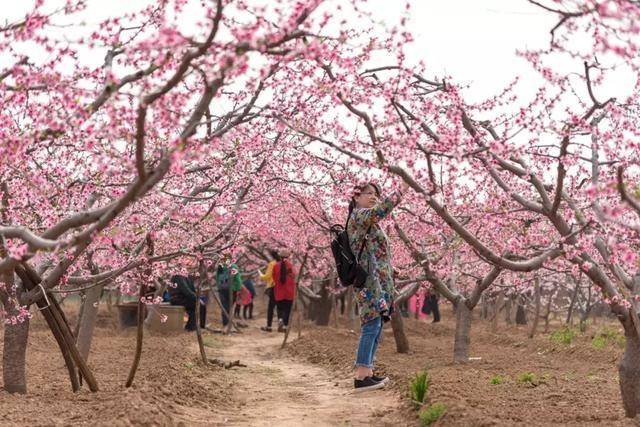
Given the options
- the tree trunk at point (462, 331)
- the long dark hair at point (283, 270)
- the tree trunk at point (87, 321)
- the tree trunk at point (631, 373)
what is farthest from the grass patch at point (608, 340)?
the tree trunk at point (87, 321)

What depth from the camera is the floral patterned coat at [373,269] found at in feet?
24.8

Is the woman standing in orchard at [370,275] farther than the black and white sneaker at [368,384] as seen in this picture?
No

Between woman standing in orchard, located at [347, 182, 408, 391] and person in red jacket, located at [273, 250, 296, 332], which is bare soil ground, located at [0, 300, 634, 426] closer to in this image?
woman standing in orchard, located at [347, 182, 408, 391]

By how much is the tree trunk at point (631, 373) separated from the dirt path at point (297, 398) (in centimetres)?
191

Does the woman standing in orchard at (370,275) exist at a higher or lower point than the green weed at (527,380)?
higher

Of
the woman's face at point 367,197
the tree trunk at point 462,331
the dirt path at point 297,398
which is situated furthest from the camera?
the tree trunk at point 462,331

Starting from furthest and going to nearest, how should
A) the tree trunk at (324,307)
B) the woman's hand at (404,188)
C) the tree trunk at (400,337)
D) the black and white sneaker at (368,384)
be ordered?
the tree trunk at (324,307)
the tree trunk at (400,337)
the black and white sneaker at (368,384)
the woman's hand at (404,188)

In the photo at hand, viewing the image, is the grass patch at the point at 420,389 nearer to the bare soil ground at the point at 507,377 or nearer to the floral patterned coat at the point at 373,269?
the bare soil ground at the point at 507,377

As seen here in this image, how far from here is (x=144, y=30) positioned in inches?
250

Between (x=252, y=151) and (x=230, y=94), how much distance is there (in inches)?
30.3

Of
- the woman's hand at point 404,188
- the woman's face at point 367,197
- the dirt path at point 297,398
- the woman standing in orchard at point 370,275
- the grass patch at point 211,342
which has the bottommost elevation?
the dirt path at point 297,398

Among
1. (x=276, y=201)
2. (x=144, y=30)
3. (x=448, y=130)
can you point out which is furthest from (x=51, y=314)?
(x=276, y=201)

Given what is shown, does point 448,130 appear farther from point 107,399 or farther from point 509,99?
point 107,399

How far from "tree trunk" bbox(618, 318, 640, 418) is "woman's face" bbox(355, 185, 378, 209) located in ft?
8.79
